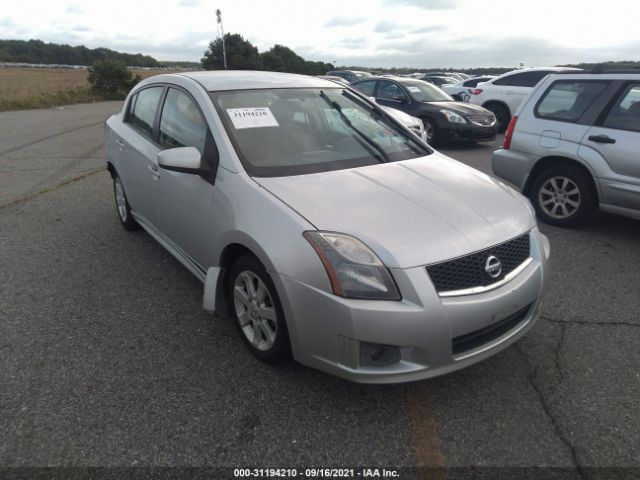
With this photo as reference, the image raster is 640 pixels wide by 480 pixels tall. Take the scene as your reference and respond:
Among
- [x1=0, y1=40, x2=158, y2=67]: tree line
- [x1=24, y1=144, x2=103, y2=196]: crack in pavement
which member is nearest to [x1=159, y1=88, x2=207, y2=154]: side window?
[x1=24, y1=144, x2=103, y2=196]: crack in pavement

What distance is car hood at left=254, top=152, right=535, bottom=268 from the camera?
218cm

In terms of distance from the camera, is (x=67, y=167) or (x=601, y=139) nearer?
(x=601, y=139)

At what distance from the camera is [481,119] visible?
9805 mm

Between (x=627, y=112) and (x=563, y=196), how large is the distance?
0.97 metres

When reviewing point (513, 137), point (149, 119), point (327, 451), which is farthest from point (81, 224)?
point (513, 137)

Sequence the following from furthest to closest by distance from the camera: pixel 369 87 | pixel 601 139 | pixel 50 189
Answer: pixel 369 87 → pixel 50 189 → pixel 601 139

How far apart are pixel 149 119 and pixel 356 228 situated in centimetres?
248

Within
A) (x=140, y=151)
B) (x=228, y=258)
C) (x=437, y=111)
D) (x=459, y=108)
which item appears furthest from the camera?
→ (x=459, y=108)

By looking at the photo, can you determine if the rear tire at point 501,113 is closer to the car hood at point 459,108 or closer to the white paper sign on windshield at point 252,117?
the car hood at point 459,108

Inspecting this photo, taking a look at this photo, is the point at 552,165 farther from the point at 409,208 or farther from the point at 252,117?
the point at 252,117

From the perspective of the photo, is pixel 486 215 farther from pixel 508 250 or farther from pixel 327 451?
pixel 327 451

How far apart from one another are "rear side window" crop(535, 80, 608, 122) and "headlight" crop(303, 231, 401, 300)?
3764mm

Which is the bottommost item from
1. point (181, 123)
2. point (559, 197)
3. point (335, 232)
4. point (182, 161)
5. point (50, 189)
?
point (50, 189)

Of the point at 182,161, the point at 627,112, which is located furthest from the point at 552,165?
the point at 182,161
